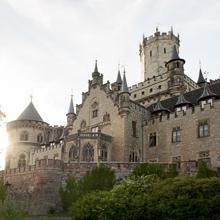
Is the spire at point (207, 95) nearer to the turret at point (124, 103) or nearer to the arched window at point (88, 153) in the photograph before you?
the turret at point (124, 103)

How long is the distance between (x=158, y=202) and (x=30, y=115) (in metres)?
47.0

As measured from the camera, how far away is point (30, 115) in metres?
68.5

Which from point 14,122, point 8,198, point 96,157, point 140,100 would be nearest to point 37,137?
point 14,122

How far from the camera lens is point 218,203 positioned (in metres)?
22.8

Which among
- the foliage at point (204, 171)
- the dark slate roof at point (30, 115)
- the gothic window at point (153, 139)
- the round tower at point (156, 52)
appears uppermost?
the round tower at point (156, 52)

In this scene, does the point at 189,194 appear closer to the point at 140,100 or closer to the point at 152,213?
the point at 152,213

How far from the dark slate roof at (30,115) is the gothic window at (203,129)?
32.3 metres

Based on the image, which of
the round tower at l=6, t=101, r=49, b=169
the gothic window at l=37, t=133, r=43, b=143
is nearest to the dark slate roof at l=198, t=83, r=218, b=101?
the round tower at l=6, t=101, r=49, b=169

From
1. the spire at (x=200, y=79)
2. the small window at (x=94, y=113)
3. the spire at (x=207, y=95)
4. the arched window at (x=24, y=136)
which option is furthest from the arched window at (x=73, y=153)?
the spire at (x=200, y=79)

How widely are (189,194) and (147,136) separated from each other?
26971 mm

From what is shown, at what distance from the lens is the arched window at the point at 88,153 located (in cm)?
4788

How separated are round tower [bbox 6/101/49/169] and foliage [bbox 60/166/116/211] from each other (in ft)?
94.4

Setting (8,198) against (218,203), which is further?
(8,198)

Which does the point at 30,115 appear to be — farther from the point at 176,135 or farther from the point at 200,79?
the point at 176,135
